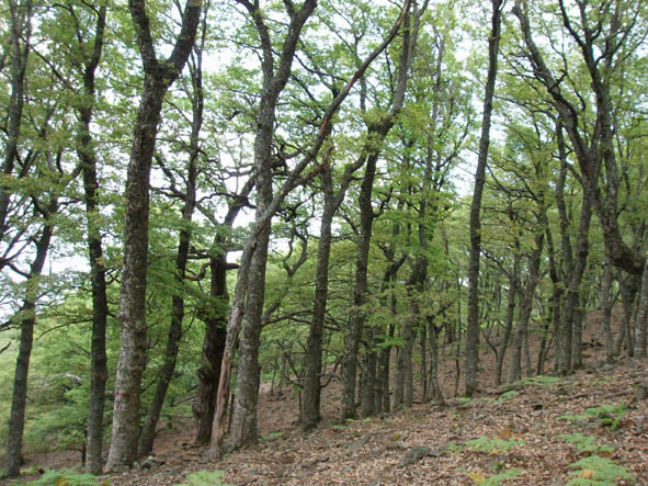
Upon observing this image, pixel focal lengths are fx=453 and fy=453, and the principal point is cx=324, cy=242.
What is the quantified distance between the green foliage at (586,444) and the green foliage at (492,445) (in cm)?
49

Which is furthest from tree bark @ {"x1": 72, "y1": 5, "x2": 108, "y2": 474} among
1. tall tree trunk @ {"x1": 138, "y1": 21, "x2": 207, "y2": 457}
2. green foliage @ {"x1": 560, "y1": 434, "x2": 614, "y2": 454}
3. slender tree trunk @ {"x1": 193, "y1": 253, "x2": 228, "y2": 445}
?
green foliage @ {"x1": 560, "y1": 434, "x2": 614, "y2": 454}

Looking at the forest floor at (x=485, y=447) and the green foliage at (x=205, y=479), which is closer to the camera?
the forest floor at (x=485, y=447)

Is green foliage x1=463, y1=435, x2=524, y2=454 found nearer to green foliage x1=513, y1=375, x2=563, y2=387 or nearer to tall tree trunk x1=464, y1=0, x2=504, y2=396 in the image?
green foliage x1=513, y1=375, x2=563, y2=387

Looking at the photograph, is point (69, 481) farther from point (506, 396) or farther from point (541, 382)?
point (541, 382)

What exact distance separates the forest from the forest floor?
0.05m

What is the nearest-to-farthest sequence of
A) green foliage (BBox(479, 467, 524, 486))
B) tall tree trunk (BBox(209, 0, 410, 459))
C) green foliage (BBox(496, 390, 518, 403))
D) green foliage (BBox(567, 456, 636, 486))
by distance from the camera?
1. green foliage (BBox(567, 456, 636, 486))
2. green foliage (BBox(479, 467, 524, 486))
3. tall tree trunk (BBox(209, 0, 410, 459))
4. green foliage (BBox(496, 390, 518, 403))

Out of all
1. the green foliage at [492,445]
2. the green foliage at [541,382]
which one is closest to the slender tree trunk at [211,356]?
the green foliage at [541,382]

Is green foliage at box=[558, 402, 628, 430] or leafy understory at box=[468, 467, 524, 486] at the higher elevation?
green foliage at box=[558, 402, 628, 430]

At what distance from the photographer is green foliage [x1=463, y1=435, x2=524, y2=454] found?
→ 5.04 metres

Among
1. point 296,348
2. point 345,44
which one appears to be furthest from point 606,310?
point 296,348

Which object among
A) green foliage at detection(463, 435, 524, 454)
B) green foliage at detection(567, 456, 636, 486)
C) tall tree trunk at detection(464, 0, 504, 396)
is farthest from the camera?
tall tree trunk at detection(464, 0, 504, 396)

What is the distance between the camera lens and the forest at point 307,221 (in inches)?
265

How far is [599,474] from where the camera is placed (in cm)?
360

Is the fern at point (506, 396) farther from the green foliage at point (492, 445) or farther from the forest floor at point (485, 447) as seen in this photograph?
the green foliage at point (492, 445)
